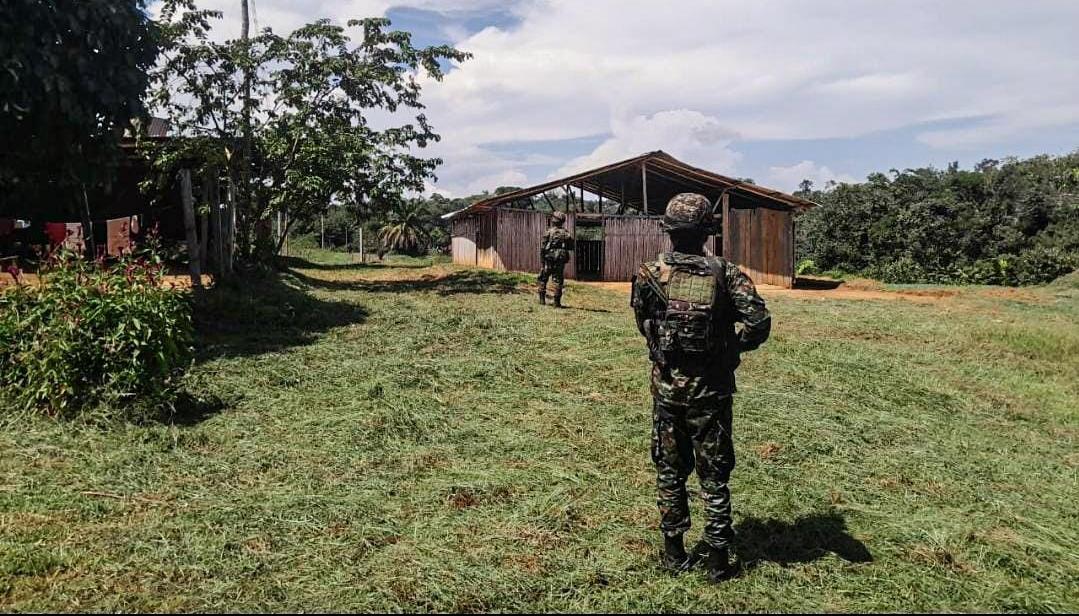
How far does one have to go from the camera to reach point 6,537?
365 cm

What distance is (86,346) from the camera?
18.2 feet

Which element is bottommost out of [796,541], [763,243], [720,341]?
[796,541]

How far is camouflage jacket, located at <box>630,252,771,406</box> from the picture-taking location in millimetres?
3527

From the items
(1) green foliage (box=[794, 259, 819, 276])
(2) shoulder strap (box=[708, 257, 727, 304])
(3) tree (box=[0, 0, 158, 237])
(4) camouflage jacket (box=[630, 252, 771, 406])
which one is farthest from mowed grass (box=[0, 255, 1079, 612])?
(1) green foliage (box=[794, 259, 819, 276])

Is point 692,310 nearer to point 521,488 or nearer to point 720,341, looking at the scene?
point 720,341

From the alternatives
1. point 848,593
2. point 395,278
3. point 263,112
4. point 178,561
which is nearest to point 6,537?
point 178,561

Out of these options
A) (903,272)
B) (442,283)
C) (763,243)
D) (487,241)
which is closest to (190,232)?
(442,283)

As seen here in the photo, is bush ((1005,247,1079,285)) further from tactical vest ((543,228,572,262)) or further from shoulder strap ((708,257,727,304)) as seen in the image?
shoulder strap ((708,257,727,304))

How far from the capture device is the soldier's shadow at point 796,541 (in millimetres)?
3736

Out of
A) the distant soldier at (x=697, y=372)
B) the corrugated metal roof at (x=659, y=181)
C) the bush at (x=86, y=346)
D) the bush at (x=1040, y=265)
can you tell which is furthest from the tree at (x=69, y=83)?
the bush at (x=1040, y=265)

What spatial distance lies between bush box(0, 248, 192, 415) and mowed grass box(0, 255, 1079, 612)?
0.97ft

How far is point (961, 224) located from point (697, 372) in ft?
69.7

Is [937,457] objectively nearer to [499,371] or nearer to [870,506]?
[870,506]

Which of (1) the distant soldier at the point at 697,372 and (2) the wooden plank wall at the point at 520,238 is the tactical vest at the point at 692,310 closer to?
(1) the distant soldier at the point at 697,372
